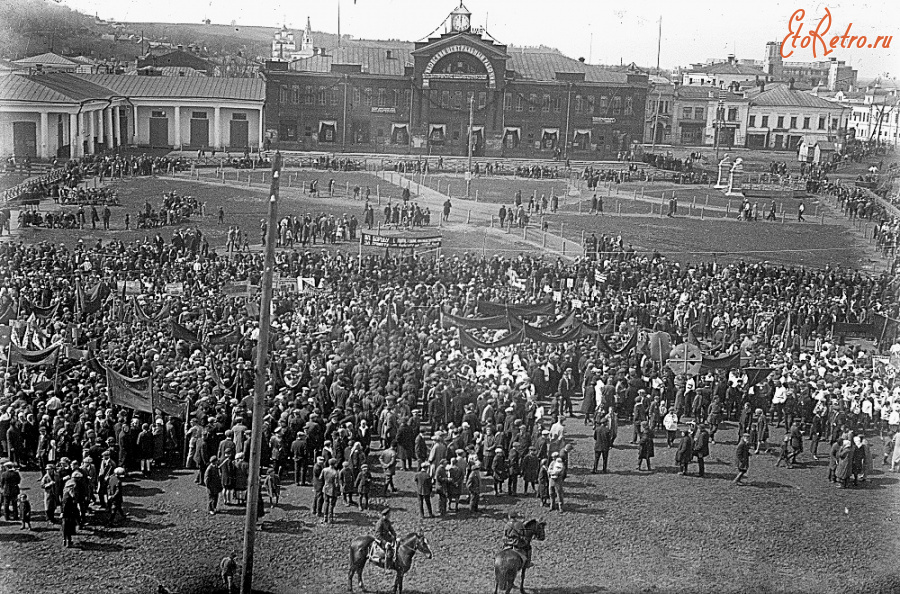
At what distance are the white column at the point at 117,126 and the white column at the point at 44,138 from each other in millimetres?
8143

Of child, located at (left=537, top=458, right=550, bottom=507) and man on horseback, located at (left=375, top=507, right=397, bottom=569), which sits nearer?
man on horseback, located at (left=375, top=507, right=397, bottom=569)

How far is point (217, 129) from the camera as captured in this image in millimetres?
41719

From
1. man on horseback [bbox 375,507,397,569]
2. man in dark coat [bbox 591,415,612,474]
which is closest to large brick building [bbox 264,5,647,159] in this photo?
man in dark coat [bbox 591,415,612,474]

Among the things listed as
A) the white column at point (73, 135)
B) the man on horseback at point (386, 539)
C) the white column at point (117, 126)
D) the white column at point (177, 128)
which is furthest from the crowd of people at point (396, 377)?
the white column at point (177, 128)

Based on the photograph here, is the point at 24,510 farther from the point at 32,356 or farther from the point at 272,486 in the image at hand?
the point at 32,356

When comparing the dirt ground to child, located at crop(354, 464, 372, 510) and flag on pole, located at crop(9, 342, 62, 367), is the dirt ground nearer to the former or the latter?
child, located at crop(354, 464, 372, 510)

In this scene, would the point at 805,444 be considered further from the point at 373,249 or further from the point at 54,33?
the point at 54,33

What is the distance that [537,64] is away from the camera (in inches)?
2302

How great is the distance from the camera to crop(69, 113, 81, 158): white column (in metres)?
30.5

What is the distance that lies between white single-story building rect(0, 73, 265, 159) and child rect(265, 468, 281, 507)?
16879mm

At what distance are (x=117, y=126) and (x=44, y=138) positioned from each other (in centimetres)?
892

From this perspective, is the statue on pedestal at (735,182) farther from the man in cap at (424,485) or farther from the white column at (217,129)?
the man in cap at (424,485)

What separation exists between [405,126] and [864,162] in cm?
2558

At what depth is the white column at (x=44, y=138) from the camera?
28234 millimetres
